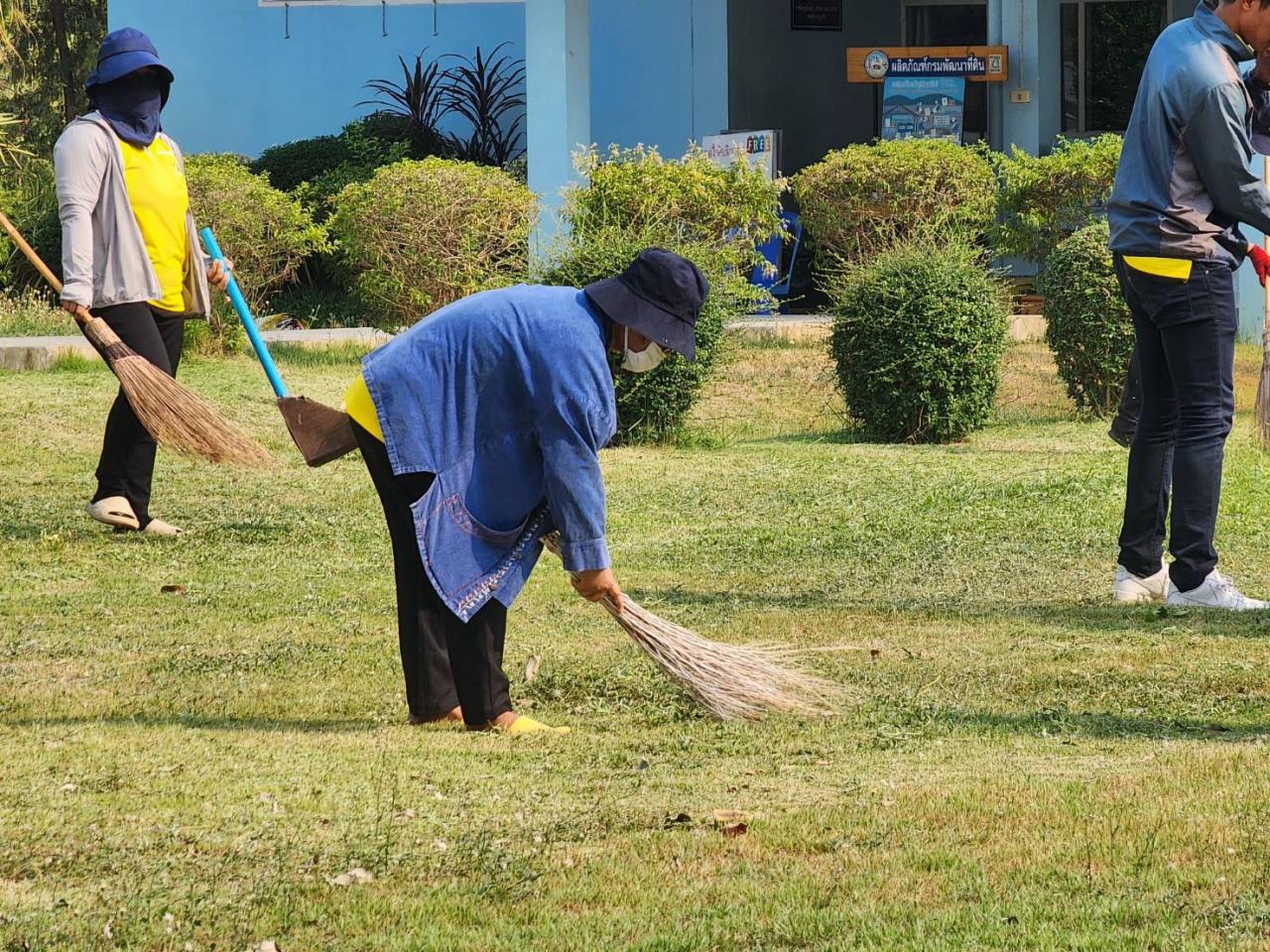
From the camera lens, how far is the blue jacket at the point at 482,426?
4590mm

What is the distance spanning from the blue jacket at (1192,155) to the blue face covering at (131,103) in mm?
3867

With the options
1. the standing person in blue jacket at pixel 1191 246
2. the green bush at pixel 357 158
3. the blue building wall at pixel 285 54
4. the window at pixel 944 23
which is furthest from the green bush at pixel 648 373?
the window at pixel 944 23

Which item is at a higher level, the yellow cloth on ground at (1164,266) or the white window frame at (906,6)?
the white window frame at (906,6)

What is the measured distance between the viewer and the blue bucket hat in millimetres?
7523

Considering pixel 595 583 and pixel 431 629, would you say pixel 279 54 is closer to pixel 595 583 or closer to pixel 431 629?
pixel 431 629

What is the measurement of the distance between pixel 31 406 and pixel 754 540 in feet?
17.3

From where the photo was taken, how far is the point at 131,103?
7.65 meters

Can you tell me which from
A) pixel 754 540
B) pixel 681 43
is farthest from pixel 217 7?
pixel 754 540

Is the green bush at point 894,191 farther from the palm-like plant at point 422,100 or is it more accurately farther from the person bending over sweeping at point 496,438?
the person bending over sweeping at point 496,438

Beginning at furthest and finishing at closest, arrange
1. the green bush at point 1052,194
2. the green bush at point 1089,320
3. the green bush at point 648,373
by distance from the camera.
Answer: the green bush at point 1052,194 < the green bush at point 1089,320 < the green bush at point 648,373

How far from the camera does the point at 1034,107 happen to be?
17.9 metres

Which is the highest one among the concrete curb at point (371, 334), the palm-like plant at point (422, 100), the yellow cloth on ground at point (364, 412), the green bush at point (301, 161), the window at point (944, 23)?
the window at point (944, 23)

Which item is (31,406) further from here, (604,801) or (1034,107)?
Answer: (1034,107)

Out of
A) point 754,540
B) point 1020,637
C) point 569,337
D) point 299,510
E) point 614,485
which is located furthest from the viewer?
point 614,485
